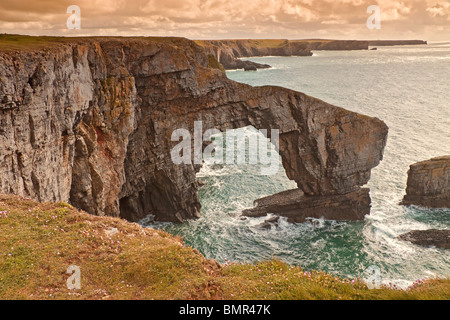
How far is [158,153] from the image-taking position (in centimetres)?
4022

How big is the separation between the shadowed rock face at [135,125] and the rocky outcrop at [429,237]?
8.36 metres

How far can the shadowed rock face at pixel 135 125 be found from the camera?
72.2 ft

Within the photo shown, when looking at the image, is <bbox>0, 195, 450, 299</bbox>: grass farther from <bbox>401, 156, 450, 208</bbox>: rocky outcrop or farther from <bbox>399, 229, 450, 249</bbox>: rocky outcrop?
<bbox>401, 156, 450, 208</bbox>: rocky outcrop

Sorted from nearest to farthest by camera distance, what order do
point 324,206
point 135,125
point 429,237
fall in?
point 135,125 < point 429,237 < point 324,206

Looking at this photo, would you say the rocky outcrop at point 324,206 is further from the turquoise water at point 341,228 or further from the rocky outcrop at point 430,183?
the rocky outcrop at point 430,183

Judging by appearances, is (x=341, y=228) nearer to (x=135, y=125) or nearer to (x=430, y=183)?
(x=430, y=183)

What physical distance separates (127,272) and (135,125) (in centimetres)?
2605

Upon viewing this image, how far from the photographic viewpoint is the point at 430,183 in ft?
154

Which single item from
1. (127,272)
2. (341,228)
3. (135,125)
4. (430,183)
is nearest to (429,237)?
(341,228)

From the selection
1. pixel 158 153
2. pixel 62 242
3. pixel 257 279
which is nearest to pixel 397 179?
pixel 158 153

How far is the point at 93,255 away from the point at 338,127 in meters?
36.3

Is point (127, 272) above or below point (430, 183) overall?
above

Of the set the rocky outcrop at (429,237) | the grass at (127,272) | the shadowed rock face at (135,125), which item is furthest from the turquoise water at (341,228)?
the shadowed rock face at (135,125)
